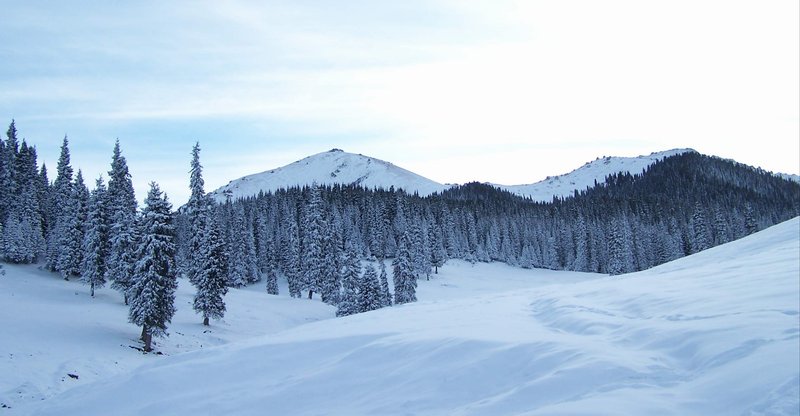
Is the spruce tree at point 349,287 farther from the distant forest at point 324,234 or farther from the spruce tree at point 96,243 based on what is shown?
the spruce tree at point 96,243

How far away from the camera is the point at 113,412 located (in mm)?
11883

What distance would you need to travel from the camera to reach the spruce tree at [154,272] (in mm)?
34625

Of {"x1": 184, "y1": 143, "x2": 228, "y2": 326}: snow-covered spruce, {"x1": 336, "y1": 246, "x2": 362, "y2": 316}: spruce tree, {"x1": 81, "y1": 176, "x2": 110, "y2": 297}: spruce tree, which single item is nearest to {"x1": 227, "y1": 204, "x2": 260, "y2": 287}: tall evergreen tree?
{"x1": 336, "y1": 246, "x2": 362, "y2": 316}: spruce tree

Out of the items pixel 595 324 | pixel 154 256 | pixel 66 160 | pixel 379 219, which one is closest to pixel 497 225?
pixel 379 219

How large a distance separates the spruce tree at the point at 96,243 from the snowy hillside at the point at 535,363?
37516 mm

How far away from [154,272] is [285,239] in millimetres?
61059

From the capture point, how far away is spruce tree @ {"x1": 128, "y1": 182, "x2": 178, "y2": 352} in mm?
34625

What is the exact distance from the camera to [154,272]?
115ft

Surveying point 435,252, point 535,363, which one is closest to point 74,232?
point 535,363

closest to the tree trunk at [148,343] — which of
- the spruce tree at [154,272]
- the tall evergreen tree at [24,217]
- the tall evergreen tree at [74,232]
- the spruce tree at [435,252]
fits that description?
the spruce tree at [154,272]

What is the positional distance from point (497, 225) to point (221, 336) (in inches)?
3995

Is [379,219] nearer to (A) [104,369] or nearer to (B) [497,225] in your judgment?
(B) [497,225]

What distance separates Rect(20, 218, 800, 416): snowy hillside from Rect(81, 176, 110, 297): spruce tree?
123 feet

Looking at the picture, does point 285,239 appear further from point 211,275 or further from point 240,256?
point 211,275
